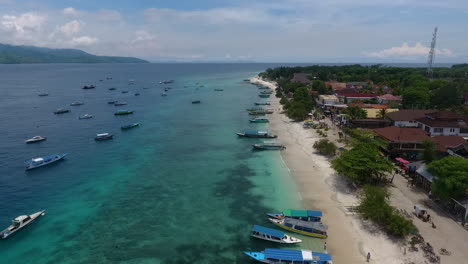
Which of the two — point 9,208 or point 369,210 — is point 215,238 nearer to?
point 369,210

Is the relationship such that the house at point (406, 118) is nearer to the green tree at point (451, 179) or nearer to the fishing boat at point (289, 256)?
the green tree at point (451, 179)

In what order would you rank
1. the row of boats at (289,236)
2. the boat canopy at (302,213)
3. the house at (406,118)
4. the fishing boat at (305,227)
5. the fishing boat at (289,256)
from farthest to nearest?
the house at (406,118) → the boat canopy at (302,213) → the fishing boat at (305,227) → the row of boats at (289,236) → the fishing boat at (289,256)

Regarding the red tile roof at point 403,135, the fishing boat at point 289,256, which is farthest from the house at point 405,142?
the fishing boat at point 289,256

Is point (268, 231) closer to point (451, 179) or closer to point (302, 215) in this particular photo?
point (302, 215)

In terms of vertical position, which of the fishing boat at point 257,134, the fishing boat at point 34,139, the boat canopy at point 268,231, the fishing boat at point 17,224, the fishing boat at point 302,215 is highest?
the fishing boat at point 257,134

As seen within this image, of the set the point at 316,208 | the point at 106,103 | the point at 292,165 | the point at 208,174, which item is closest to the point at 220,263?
the point at 316,208

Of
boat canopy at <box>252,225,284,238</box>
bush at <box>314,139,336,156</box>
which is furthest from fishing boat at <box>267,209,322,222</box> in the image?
bush at <box>314,139,336,156</box>

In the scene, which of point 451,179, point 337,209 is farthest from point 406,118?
point 337,209
